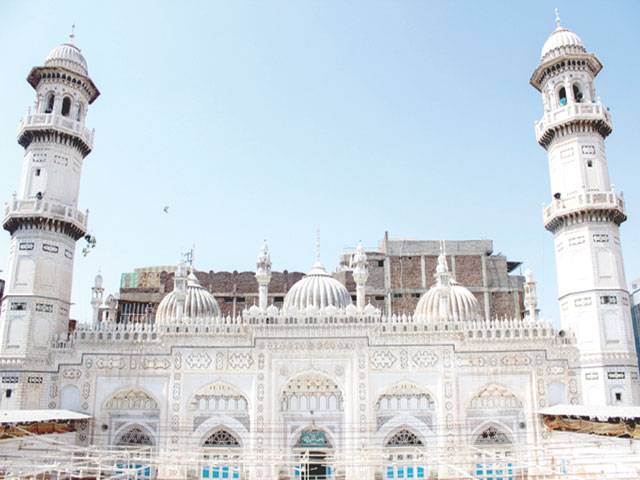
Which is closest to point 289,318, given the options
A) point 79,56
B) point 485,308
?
point 79,56

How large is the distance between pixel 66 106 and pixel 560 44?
79.2 ft

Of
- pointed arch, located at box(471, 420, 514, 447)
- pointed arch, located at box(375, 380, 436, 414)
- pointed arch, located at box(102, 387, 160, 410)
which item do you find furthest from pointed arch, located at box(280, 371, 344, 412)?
pointed arch, located at box(471, 420, 514, 447)

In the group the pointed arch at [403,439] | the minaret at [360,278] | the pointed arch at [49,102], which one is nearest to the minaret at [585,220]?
the pointed arch at [403,439]

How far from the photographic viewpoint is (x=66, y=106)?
28.0 meters

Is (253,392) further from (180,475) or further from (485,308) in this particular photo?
(485,308)

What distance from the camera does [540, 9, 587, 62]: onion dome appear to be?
26969mm

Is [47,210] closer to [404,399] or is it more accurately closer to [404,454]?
[404,399]

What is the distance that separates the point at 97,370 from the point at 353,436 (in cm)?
1153

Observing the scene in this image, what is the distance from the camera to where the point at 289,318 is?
82.5 feet

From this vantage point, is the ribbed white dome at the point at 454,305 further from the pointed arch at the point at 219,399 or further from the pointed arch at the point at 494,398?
the pointed arch at the point at 219,399

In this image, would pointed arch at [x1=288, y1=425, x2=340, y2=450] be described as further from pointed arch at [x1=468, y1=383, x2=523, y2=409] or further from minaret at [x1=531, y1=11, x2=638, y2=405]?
minaret at [x1=531, y1=11, x2=638, y2=405]

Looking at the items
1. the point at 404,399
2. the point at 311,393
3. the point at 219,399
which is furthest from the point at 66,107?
the point at 404,399

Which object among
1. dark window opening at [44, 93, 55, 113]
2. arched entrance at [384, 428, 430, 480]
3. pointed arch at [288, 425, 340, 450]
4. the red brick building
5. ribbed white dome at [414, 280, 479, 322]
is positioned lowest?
arched entrance at [384, 428, 430, 480]

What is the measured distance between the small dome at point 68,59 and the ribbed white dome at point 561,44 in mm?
22687
